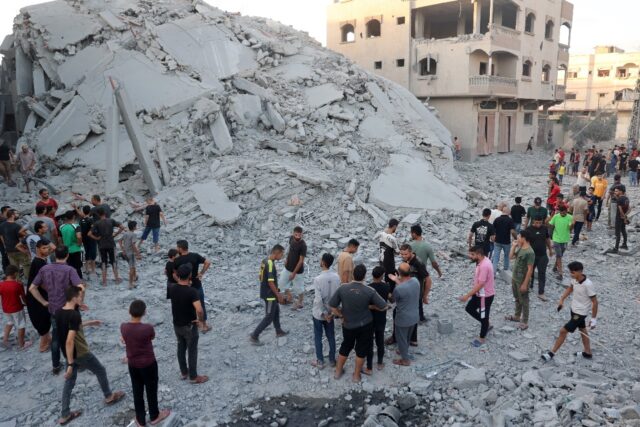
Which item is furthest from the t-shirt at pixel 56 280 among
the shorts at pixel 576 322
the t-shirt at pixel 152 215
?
the shorts at pixel 576 322

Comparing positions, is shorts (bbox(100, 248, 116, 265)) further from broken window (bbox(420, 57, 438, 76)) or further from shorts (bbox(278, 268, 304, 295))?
broken window (bbox(420, 57, 438, 76))

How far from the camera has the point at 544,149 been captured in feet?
103

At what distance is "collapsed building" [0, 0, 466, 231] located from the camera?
12398mm

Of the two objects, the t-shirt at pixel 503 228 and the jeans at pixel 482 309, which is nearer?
the jeans at pixel 482 309

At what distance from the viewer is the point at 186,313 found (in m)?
5.20

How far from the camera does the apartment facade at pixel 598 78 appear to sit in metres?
45.6

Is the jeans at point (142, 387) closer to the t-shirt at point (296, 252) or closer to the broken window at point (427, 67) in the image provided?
the t-shirt at point (296, 252)

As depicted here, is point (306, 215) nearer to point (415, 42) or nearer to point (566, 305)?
point (566, 305)

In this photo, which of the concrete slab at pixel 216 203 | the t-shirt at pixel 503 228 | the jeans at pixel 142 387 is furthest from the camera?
the concrete slab at pixel 216 203

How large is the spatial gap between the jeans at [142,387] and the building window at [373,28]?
2748 centimetres

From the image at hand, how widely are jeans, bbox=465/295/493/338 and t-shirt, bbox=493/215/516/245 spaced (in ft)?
8.03

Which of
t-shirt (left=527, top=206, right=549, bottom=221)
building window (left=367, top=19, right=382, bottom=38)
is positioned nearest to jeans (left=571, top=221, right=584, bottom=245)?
t-shirt (left=527, top=206, right=549, bottom=221)

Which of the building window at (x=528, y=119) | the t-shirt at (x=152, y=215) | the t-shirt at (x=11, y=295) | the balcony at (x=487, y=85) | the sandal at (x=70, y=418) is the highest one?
the balcony at (x=487, y=85)

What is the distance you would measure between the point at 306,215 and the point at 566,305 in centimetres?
608
